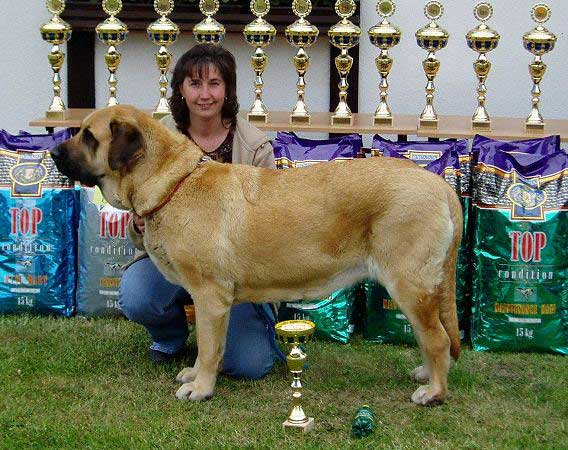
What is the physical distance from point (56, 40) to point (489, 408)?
3.36m

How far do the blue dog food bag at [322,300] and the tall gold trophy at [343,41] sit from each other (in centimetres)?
52

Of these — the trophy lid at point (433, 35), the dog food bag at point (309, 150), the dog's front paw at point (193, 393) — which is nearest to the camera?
the dog's front paw at point (193, 393)

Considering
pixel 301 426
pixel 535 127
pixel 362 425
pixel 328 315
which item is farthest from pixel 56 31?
pixel 362 425

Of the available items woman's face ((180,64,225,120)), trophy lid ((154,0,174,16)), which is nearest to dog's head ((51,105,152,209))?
woman's face ((180,64,225,120))

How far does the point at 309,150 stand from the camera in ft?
18.3

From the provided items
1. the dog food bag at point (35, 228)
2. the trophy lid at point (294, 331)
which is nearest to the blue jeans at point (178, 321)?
the trophy lid at point (294, 331)

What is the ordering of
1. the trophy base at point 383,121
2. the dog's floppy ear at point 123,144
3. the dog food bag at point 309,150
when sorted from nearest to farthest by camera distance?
the dog's floppy ear at point 123,144 → the dog food bag at point 309,150 → the trophy base at point 383,121

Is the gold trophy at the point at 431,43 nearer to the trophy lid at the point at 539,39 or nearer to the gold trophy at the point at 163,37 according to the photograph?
the trophy lid at the point at 539,39

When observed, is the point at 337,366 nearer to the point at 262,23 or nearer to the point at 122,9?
the point at 262,23

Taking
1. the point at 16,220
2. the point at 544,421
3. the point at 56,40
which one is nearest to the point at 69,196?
the point at 16,220

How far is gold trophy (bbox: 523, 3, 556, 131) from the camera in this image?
5.89 metres

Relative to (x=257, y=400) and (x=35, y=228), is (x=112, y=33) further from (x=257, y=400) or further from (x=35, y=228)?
(x=257, y=400)

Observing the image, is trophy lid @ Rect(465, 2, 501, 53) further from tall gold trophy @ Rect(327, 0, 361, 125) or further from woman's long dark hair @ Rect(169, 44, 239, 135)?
woman's long dark hair @ Rect(169, 44, 239, 135)

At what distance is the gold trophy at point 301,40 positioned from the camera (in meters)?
6.12
